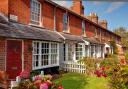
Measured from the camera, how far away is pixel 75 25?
2625cm

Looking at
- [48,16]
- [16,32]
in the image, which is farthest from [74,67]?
[16,32]

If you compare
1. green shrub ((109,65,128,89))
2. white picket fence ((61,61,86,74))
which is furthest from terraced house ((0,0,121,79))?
green shrub ((109,65,128,89))

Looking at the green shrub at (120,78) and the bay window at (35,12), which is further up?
the bay window at (35,12)

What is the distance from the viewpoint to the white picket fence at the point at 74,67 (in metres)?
18.9

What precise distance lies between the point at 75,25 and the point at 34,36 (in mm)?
11927

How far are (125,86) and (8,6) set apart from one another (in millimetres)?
9213

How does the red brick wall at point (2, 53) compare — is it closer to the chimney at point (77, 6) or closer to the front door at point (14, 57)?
the front door at point (14, 57)

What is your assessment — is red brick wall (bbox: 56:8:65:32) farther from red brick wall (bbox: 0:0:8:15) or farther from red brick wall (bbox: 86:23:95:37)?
red brick wall (bbox: 86:23:95:37)

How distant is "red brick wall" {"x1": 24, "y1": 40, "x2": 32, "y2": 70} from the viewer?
14.5m

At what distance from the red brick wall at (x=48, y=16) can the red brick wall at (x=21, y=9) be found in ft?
7.90

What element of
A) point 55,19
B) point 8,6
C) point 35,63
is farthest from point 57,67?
point 8,6

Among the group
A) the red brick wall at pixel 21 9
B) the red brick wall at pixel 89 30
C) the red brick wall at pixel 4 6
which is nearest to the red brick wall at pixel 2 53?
the red brick wall at pixel 4 6

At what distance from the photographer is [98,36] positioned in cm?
3775

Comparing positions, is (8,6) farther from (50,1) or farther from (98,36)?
(98,36)
